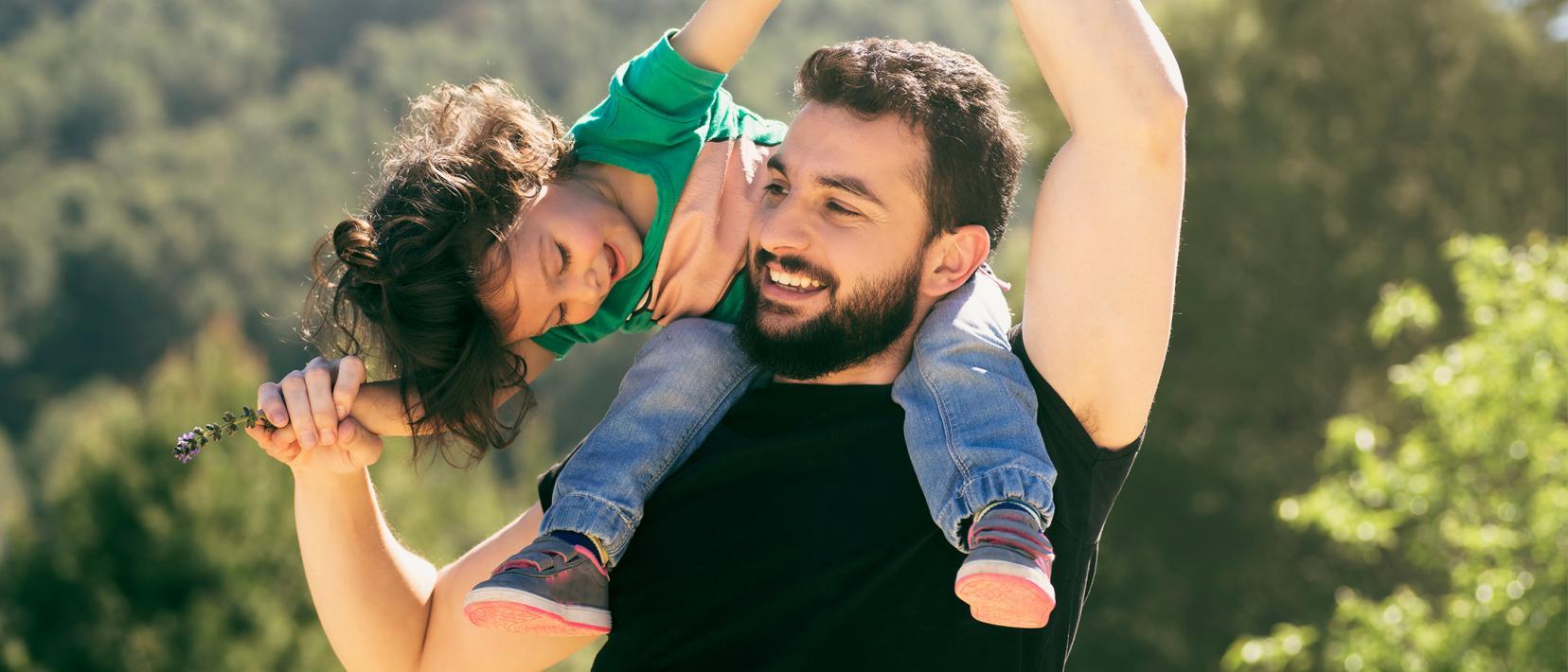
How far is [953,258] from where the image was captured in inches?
100

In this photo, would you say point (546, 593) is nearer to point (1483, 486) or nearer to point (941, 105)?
point (941, 105)

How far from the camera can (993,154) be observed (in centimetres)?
254

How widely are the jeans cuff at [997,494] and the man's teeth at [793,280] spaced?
0.46 m

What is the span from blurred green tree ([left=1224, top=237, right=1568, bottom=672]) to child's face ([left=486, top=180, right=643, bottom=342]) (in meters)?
4.27

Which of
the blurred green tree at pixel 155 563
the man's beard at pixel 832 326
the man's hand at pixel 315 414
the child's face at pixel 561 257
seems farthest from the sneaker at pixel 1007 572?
the blurred green tree at pixel 155 563

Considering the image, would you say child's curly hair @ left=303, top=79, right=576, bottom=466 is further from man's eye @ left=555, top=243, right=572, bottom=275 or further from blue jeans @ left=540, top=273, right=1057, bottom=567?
blue jeans @ left=540, top=273, right=1057, bottom=567

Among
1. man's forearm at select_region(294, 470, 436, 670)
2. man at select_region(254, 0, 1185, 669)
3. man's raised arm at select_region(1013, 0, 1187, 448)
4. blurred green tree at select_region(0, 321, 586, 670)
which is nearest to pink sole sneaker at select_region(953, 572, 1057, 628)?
man at select_region(254, 0, 1185, 669)

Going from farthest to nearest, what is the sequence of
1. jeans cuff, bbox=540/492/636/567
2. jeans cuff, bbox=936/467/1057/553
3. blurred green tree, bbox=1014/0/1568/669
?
blurred green tree, bbox=1014/0/1568/669
jeans cuff, bbox=540/492/636/567
jeans cuff, bbox=936/467/1057/553

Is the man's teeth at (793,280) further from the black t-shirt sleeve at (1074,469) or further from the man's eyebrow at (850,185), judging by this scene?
the black t-shirt sleeve at (1074,469)

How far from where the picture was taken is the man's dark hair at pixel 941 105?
249cm

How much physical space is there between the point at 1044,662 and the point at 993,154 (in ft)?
2.73

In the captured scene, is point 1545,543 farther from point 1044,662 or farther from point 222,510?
point 222,510

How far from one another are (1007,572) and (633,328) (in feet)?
3.73

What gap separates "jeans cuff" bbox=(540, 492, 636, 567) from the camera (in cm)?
237
